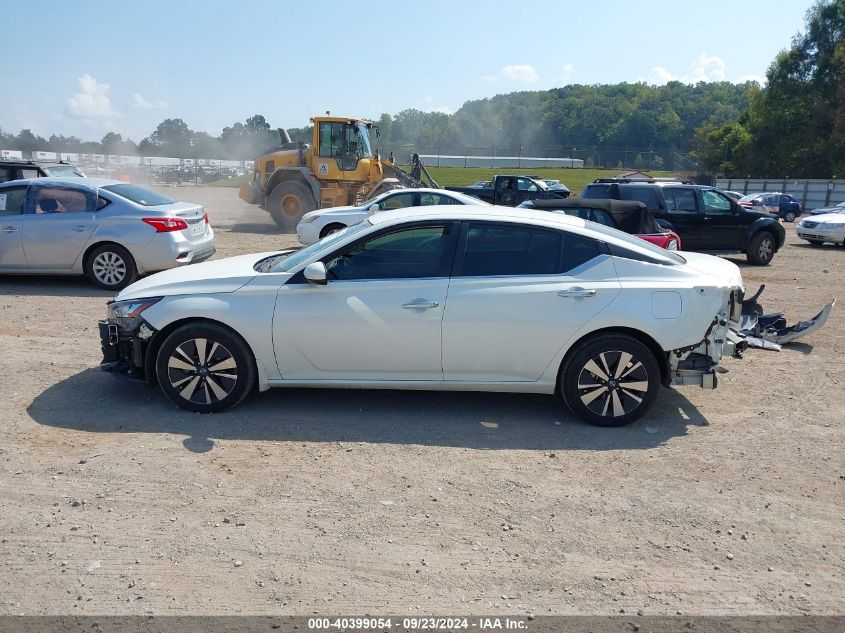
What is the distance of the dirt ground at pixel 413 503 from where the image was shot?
3.38 m

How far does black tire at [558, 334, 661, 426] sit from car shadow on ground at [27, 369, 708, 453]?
0.51ft

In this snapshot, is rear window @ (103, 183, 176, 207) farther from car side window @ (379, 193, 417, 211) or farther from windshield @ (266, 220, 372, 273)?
windshield @ (266, 220, 372, 273)

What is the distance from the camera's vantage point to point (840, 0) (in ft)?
210

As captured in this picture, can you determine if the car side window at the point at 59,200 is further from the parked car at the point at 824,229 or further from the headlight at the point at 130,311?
the parked car at the point at 824,229

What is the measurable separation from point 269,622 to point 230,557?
1.90ft

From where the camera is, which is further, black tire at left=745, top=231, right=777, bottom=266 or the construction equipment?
the construction equipment

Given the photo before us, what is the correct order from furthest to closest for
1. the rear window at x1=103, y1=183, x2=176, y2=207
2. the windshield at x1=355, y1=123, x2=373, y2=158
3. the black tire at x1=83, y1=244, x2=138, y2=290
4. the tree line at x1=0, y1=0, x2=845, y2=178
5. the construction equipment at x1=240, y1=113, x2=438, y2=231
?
the tree line at x1=0, y1=0, x2=845, y2=178, the windshield at x1=355, y1=123, x2=373, y2=158, the construction equipment at x1=240, y1=113, x2=438, y2=231, the rear window at x1=103, y1=183, x2=176, y2=207, the black tire at x1=83, y1=244, x2=138, y2=290

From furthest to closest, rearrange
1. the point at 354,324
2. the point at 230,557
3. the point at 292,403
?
the point at 292,403
the point at 354,324
the point at 230,557

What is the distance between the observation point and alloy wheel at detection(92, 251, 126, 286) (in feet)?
33.8

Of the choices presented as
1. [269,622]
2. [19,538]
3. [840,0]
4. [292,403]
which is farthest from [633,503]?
[840,0]

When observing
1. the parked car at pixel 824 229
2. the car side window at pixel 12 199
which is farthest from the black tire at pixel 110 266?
the parked car at pixel 824 229

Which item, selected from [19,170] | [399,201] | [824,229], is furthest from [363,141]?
[824,229]

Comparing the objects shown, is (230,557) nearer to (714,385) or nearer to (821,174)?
(714,385)

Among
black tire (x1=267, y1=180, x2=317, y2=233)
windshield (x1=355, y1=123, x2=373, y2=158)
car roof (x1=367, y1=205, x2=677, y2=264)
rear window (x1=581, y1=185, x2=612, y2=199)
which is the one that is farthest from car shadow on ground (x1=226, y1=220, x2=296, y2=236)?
car roof (x1=367, y1=205, x2=677, y2=264)
